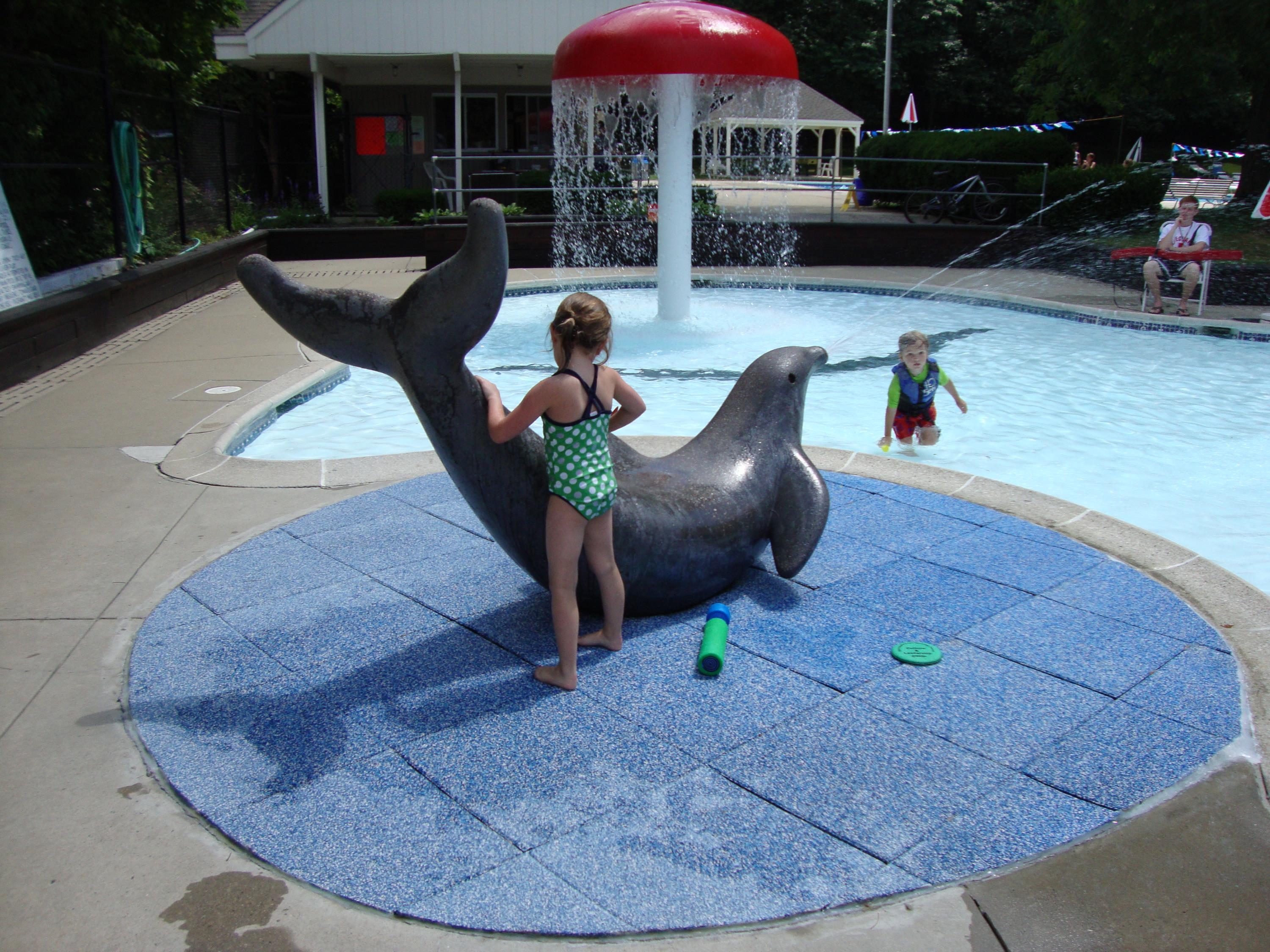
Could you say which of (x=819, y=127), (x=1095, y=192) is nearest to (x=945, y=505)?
(x=1095, y=192)

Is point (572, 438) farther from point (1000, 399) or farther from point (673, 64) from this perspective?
point (673, 64)

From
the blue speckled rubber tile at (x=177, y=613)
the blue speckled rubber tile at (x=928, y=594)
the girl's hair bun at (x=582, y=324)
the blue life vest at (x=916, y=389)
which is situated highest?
the girl's hair bun at (x=582, y=324)

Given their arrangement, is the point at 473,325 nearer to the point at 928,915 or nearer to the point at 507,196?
the point at 928,915

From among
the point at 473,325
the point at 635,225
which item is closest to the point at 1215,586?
the point at 473,325

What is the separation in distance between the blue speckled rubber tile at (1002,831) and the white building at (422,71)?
14.4 meters


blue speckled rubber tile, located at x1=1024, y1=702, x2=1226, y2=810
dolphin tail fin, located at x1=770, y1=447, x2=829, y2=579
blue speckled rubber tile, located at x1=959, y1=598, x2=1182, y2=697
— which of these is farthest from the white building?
blue speckled rubber tile, located at x1=1024, y1=702, x2=1226, y2=810

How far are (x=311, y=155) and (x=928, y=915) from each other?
2702 centimetres

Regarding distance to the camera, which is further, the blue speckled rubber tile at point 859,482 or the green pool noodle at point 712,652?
the blue speckled rubber tile at point 859,482

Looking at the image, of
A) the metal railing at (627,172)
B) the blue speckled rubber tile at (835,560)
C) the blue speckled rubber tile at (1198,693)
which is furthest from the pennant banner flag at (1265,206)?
the blue speckled rubber tile at (1198,693)

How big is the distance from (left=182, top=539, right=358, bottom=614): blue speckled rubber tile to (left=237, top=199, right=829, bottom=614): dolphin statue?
1.05 meters

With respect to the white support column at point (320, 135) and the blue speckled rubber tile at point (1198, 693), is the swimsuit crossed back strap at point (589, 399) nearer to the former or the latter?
the blue speckled rubber tile at point (1198, 693)

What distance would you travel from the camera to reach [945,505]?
589cm

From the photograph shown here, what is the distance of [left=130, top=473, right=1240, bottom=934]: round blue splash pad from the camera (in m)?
2.87

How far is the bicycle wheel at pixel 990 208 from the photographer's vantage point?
65.7 feet
